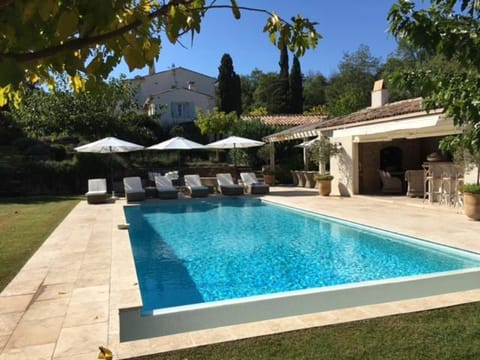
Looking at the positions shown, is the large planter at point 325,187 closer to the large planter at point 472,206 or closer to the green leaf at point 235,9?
the large planter at point 472,206

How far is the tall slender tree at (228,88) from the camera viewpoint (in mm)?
50906

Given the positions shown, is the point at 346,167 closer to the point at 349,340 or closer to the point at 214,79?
the point at 349,340

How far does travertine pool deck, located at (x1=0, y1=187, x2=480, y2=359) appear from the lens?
4602mm

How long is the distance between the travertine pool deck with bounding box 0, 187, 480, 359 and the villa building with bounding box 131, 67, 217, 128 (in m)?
30.4

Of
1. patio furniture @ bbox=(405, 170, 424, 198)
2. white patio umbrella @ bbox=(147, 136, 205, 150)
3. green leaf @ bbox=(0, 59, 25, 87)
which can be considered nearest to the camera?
green leaf @ bbox=(0, 59, 25, 87)

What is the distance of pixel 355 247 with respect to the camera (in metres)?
11.1

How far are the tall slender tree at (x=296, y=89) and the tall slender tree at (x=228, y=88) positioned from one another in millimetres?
9128

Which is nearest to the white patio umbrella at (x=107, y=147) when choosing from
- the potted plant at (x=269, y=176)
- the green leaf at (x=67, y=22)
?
the potted plant at (x=269, y=176)

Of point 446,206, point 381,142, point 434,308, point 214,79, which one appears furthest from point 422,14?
point 214,79

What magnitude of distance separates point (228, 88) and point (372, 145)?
102ft

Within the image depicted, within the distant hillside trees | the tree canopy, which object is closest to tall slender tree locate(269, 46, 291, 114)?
the distant hillside trees

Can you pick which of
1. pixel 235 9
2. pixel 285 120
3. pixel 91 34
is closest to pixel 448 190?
pixel 235 9

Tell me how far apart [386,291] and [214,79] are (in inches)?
2014

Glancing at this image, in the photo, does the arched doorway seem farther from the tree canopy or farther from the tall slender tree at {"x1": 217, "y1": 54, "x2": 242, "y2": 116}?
the tall slender tree at {"x1": 217, "y1": 54, "x2": 242, "y2": 116}
